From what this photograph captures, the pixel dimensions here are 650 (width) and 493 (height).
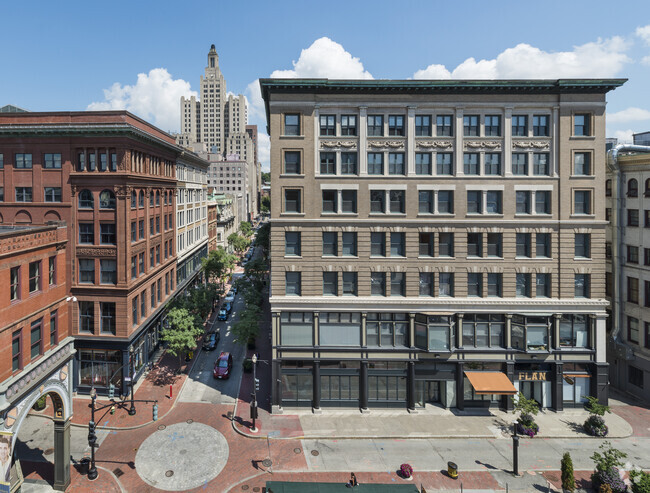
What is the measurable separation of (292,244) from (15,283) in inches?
709

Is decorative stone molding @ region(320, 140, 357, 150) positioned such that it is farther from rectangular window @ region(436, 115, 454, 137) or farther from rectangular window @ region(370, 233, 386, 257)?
rectangular window @ region(370, 233, 386, 257)

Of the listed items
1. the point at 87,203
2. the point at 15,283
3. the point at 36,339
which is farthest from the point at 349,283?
the point at 87,203

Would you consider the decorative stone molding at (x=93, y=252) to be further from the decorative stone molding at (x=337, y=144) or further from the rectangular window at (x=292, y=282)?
the decorative stone molding at (x=337, y=144)

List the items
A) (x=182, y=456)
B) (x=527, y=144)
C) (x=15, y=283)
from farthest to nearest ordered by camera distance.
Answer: (x=527, y=144), (x=182, y=456), (x=15, y=283)

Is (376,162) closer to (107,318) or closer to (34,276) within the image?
(34,276)

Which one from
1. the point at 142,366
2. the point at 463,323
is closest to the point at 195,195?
the point at 142,366

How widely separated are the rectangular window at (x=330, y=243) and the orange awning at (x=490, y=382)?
48.3 ft

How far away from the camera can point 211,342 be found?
146ft

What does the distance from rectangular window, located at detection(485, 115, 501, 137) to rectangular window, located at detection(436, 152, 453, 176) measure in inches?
144

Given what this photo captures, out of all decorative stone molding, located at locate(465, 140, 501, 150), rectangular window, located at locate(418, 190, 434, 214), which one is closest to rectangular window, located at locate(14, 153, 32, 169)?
rectangular window, located at locate(418, 190, 434, 214)

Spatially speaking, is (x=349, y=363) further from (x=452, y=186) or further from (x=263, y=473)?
(x=452, y=186)

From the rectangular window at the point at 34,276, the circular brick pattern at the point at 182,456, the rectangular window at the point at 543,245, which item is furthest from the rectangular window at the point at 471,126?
the rectangular window at the point at 34,276

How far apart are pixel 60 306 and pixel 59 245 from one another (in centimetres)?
431

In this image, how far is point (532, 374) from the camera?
31500 mm
